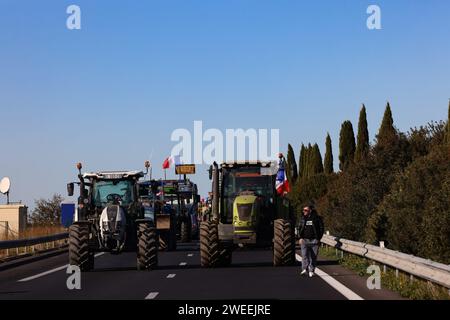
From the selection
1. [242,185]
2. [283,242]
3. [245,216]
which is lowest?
[283,242]

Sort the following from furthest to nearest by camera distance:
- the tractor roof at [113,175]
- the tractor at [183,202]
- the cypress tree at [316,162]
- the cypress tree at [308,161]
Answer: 1. the cypress tree at [308,161]
2. the cypress tree at [316,162]
3. the tractor at [183,202]
4. the tractor roof at [113,175]

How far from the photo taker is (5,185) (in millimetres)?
66125

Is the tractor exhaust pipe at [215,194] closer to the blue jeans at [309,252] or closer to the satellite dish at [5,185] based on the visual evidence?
the blue jeans at [309,252]

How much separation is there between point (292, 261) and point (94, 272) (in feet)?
18.7

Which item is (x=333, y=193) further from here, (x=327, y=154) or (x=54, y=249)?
(x=327, y=154)

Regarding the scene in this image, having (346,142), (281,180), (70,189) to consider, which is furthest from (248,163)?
(346,142)

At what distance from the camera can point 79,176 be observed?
2933 centimetres

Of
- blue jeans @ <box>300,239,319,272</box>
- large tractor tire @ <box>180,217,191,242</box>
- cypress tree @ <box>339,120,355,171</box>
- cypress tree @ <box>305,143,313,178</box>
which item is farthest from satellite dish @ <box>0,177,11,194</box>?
cypress tree @ <box>305,143,313,178</box>

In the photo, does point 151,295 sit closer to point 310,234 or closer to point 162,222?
point 310,234

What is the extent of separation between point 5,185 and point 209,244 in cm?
4112

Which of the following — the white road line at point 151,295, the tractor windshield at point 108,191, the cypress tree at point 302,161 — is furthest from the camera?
the cypress tree at point 302,161

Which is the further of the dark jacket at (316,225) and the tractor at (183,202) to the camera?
the tractor at (183,202)

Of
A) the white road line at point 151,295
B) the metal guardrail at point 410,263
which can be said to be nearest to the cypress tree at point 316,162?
the metal guardrail at point 410,263

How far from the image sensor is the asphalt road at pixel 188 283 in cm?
1928
